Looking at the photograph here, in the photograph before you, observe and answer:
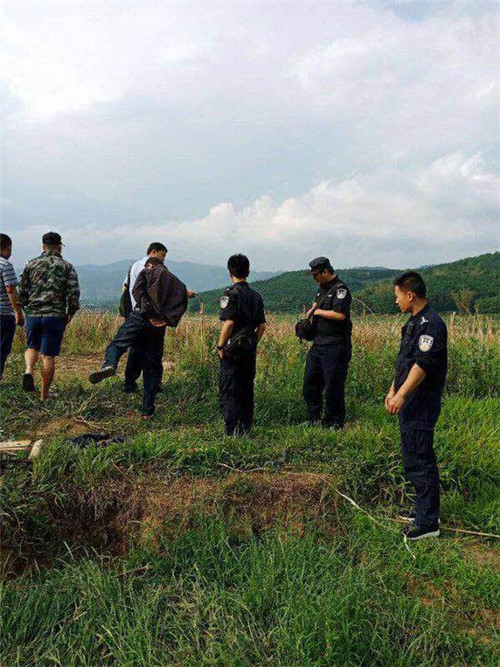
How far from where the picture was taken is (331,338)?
534cm

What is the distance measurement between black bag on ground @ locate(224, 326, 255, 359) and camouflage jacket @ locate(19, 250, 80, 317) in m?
2.20

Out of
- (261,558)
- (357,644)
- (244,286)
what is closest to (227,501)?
(261,558)

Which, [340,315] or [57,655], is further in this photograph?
[340,315]

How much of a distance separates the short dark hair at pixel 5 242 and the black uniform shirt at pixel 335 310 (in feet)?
12.1

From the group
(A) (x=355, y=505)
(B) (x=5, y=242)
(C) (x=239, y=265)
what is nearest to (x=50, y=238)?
(B) (x=5, y=242)

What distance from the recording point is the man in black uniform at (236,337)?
16.0ft

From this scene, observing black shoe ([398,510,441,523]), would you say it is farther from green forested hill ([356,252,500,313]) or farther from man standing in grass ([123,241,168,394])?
green forested hill ([356,252,500,313])

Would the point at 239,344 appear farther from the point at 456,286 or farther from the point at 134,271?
the point at 456,286

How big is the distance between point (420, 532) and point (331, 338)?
225 cm

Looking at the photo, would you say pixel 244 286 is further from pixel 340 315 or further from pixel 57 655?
pixel 57 655

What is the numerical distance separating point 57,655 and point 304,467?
7.59 feet

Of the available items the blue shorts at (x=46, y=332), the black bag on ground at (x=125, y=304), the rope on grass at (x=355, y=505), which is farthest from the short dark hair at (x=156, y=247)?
the rope on grass at (x=355, y=505)

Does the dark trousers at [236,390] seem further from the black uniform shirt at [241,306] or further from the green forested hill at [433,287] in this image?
the green forested hill at [433,287]

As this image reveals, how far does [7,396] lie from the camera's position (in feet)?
19.9
